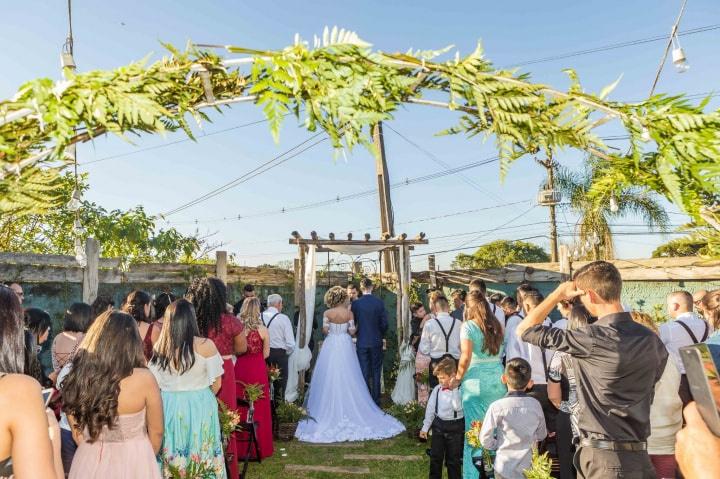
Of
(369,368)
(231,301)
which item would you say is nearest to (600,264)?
(369,368)

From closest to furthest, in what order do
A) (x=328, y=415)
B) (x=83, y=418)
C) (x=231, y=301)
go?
(x=83, y=418) < (x=328, y=415) < (x=231, y=301)

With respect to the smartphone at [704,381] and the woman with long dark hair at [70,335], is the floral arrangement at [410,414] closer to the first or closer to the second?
the woman with long dark hair at [70,335]

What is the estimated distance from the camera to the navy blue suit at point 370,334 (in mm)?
9414

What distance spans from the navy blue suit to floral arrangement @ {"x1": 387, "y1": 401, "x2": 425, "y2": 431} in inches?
22.6

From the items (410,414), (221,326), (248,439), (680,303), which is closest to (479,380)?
(680,303)

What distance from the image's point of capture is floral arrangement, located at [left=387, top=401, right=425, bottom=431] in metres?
7.89

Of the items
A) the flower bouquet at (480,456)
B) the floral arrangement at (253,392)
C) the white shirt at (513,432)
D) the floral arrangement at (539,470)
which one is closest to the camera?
the floral arrangement at (539,470)

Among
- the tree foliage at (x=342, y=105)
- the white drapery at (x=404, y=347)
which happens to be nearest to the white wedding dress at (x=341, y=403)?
the white drapery at (x=404, y=347)

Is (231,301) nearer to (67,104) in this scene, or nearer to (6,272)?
(6,272)

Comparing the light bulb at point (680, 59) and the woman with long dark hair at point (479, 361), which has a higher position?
the light bulb at point (680, 59)

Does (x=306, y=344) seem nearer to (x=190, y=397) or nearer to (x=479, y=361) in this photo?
(x=479, y=361)

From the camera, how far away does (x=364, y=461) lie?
268 inches

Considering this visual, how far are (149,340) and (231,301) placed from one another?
675 cm

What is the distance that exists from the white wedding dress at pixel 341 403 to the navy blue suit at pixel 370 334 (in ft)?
1.16
